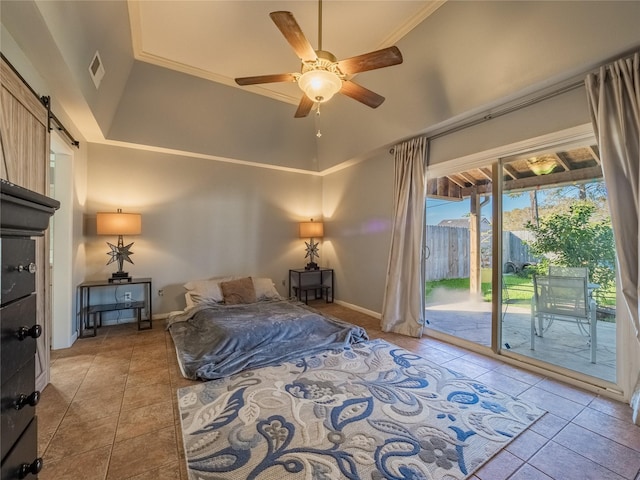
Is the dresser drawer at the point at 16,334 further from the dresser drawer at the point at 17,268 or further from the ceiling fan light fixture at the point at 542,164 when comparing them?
the ceiling fan light fixture at the point at 542,164

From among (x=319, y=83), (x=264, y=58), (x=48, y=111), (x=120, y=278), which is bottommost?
(x=120, y=278)

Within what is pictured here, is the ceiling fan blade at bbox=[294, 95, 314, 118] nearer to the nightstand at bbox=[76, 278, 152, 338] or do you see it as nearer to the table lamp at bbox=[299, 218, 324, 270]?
the table lamp at bbox=[299, 218, 324, 270]

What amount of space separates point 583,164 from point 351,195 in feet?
9.97

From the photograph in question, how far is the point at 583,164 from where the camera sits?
2.46 meters

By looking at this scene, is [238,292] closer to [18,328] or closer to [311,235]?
[311,235]

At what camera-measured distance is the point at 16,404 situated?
27.7 inches

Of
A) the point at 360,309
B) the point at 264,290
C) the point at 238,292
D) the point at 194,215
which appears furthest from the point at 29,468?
the point at 360,309

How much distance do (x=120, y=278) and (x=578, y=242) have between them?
5.10 metres

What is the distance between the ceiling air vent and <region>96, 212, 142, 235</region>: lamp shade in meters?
1.52

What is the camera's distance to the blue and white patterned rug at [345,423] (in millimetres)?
1503

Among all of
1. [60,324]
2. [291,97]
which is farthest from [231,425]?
[291,97]

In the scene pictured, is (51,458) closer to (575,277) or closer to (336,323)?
(336,323)

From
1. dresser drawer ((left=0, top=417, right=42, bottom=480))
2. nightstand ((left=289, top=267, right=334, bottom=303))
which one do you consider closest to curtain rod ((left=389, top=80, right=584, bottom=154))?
nightstand ((left=289, top=267, right=334, bottom=303))

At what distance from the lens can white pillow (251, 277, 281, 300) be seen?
14.4 ft
